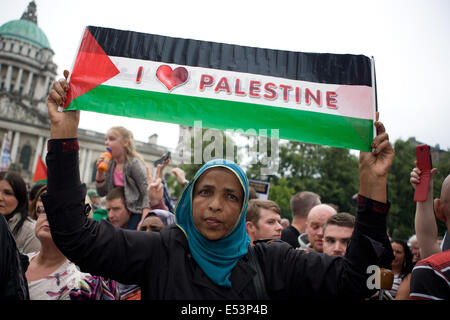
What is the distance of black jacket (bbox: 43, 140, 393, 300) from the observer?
4.91 ft

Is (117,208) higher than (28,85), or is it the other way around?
(28,85)

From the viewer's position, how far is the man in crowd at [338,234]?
3330mm

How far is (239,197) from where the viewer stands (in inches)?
71.1

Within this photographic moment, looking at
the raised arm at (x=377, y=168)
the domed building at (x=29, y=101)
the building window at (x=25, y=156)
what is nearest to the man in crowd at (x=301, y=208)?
the raised arm at (x=377, y=168)

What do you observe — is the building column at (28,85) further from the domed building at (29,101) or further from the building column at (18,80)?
the building column at (18,80)

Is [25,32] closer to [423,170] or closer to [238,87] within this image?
[238,87]

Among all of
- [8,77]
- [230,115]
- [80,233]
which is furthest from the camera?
[8,77]

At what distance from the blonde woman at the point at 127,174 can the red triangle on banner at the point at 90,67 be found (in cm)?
242

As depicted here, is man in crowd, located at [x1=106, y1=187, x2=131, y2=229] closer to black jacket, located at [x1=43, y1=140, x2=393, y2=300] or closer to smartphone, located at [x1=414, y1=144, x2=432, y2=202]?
black jacket, located at [x1=43, y1=140, x2=393, y2=300]

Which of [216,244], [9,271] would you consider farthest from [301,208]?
[9,271]

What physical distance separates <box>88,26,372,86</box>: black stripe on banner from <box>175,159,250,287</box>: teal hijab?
962 mm

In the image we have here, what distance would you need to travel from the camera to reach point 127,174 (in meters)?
4.69

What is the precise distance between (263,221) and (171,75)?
2225 millimetres
